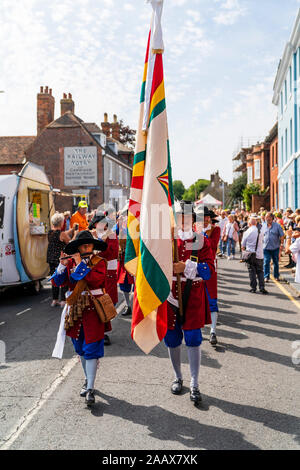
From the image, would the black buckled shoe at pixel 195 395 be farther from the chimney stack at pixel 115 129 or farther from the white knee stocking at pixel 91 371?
the chimney stack at pixel 115 129

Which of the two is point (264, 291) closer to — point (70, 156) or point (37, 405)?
point (37, 405)

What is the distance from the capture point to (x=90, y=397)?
4.21m

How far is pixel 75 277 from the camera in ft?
14.1

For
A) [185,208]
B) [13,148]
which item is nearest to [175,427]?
[185,208]

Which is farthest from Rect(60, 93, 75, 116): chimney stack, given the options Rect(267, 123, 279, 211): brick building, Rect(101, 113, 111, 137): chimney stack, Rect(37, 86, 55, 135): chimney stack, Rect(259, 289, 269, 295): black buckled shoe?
Rect(259, 289, 269, 295): black buckled shoe

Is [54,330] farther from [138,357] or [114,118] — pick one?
[114,118]

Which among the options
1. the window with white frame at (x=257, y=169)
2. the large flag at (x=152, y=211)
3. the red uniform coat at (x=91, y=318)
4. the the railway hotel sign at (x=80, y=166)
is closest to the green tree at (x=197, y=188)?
the window with white frame at (x=257, y=169)

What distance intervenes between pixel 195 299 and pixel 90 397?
139 centimetres

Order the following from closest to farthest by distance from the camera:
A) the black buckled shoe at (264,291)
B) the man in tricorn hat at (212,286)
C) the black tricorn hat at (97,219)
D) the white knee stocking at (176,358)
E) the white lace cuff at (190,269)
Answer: the white lace cuff at (190,269) → the white knee stocking at (176,358) → the man in tricorn hat at (212,286) → the black tricorn hat at (97,219) → the black buckled shoe at (264,291)

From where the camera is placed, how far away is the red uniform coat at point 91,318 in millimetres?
4277

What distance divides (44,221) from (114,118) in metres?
42.3

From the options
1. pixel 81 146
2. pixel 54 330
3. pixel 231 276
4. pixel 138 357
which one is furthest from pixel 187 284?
pixel 81 146

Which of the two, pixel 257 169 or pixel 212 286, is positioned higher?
pixel 257 169

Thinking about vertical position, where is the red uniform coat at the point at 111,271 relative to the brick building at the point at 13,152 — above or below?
below
